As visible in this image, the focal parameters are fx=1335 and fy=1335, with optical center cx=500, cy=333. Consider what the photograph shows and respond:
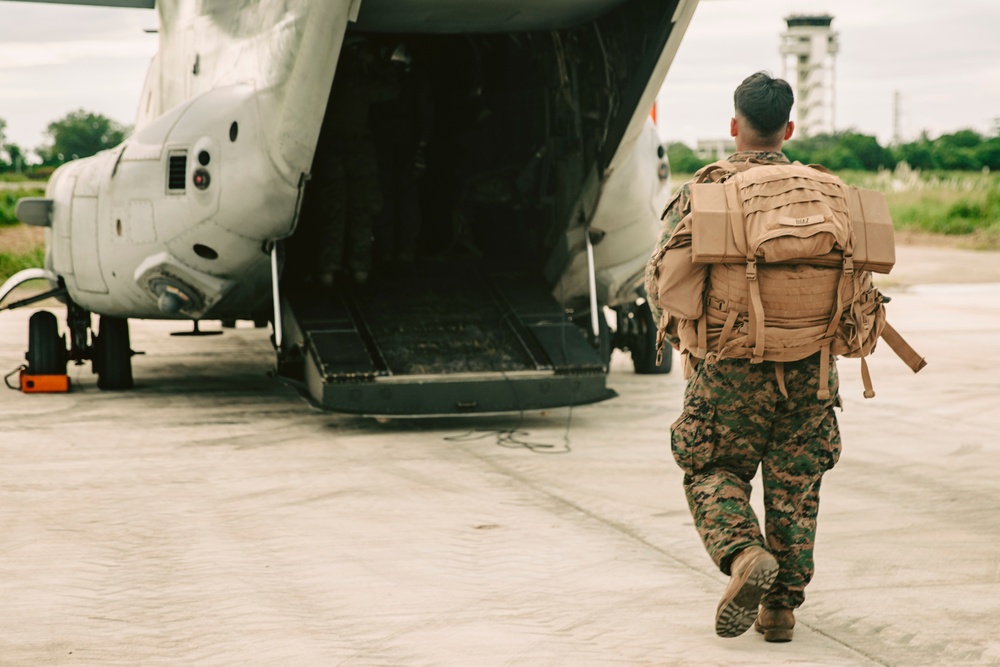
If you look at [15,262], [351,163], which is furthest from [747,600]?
[15,262]

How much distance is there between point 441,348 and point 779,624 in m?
4.57

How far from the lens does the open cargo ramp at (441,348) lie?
321 inches

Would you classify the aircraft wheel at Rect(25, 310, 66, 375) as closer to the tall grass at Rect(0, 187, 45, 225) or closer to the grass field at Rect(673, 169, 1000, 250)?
the tall grass at Rect(0, 187, 45, 225)

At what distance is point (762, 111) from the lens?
4.39 metres

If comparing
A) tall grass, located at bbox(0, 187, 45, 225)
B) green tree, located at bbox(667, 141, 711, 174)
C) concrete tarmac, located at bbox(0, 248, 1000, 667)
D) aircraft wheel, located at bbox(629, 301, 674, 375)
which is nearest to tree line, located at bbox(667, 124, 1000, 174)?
green tree, located at bbox(667, 141, 711, 174)

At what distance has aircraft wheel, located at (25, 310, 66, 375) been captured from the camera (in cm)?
1038

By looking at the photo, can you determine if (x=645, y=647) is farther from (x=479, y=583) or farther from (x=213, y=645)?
(x=213, y=645)

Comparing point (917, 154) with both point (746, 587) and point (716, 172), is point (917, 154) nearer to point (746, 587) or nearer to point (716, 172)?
point (716, 172)

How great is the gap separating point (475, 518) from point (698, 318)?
7.37 ft

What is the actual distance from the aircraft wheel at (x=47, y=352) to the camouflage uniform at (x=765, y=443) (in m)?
7.17

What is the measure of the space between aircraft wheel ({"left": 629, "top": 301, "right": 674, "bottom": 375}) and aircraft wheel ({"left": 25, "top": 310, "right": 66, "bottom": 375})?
15.5 ft

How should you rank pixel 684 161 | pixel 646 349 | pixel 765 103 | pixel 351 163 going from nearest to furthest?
pixel 765 103 < pixel 351 163 < pixel 646 349 < pixel 684 161

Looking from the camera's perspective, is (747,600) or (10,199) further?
(10,199)

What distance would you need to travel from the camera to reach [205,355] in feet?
44.1
